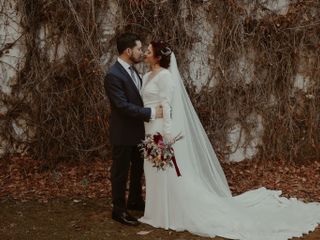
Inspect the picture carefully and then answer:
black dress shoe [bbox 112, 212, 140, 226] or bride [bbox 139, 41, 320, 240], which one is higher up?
bride [bbox 139, 41, 320, 240]

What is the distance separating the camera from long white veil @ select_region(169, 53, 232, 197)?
15.2 ft

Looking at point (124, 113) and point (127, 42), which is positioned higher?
point (127, 42)

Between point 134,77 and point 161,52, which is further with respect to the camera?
point 134,77

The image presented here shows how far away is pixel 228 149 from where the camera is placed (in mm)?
6918

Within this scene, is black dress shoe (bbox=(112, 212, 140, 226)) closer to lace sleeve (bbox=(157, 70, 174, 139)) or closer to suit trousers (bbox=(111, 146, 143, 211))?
suit trousers (bbox=(111, 146, 143, 211))

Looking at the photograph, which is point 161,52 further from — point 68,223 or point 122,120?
point 68,223

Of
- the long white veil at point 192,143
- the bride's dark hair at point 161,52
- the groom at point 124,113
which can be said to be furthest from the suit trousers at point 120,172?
the bride's dark hair at point 161,52

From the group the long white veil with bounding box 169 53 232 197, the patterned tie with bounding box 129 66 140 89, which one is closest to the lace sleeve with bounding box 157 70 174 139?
the long white veil with bounding box 169 53 232 197

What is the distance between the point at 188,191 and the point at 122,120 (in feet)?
3.03

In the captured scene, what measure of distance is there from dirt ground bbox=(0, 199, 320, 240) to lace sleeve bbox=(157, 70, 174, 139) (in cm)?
92

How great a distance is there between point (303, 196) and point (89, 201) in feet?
8.06

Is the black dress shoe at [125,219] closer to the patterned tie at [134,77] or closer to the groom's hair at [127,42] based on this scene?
the patterned tie at [134,77]

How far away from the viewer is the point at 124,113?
446 cm

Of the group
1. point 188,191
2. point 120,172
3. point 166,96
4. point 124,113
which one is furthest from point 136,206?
point 166,96
